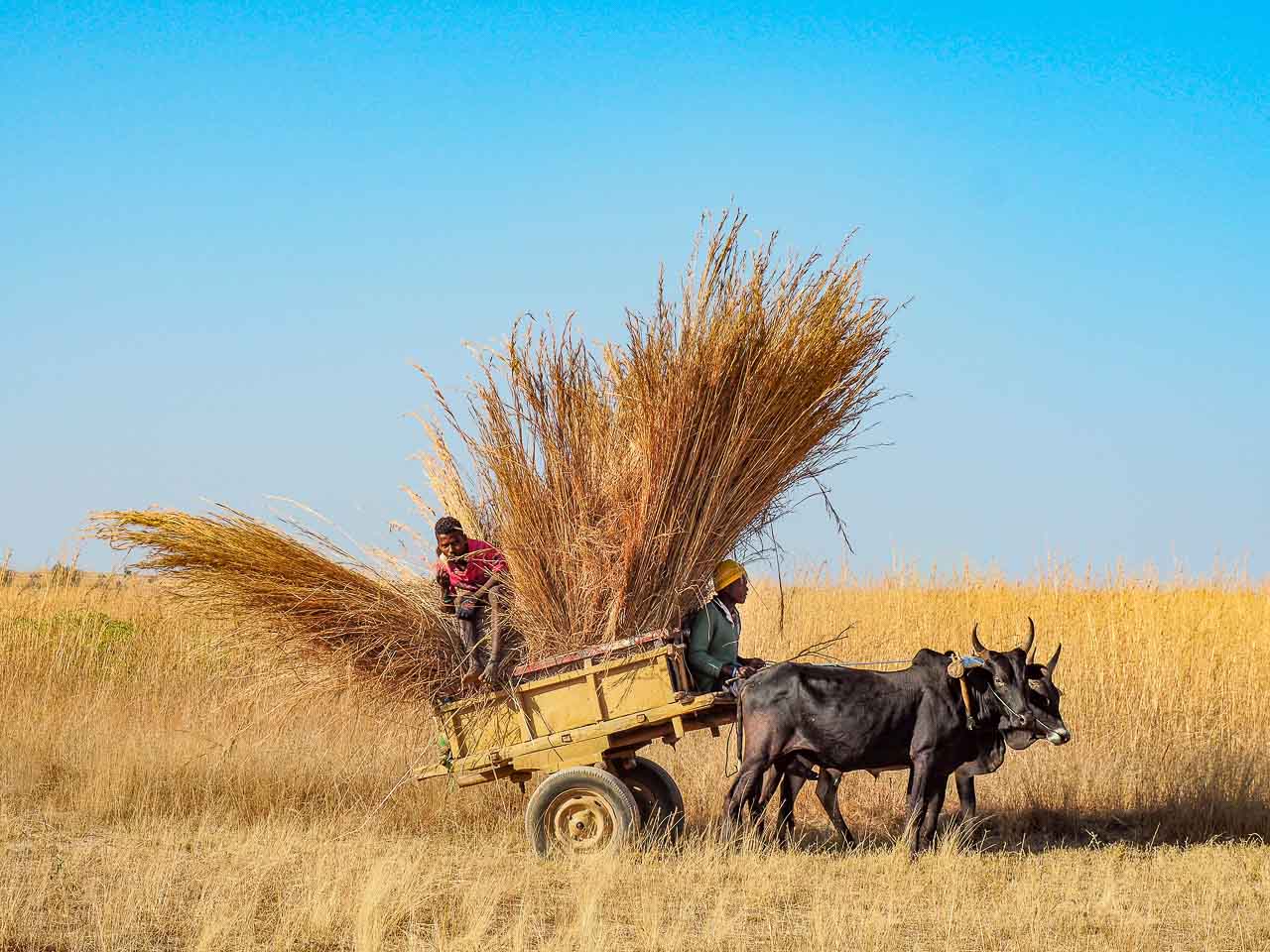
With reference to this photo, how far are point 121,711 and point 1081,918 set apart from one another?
26.6 ft

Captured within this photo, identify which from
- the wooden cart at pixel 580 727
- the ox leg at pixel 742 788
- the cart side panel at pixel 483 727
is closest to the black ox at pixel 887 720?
the ox leg at pixel 742 788

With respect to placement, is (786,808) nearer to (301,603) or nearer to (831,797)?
(831,797)

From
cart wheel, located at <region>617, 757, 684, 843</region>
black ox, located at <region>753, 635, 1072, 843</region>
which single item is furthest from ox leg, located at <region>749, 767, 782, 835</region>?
cart wheel, located at <region>617, 757, 684, 843</region>

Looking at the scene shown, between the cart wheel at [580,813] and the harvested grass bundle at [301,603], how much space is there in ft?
2.69

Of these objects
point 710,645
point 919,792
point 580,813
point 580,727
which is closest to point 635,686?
point 580,727

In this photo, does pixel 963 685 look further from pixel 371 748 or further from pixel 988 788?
pixel 371 748

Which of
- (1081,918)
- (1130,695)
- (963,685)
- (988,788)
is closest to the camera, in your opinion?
(1081,918)

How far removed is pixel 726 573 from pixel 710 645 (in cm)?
40

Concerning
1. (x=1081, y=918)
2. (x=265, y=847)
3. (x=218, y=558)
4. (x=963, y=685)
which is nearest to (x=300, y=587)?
(x=218, y=558)

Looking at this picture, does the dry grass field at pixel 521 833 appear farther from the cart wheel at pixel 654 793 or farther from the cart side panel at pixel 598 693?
the cart side panel at pixel 598 693

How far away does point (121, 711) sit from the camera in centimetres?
1088

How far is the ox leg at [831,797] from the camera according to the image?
741 centimetres

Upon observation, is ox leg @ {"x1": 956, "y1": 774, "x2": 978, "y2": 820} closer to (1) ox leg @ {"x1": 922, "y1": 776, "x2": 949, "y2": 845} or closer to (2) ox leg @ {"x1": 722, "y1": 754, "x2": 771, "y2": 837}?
(1) ox leg @ {"x1": 922, "y1": 776, "x2": 949, "y2": 845}

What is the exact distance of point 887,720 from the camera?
6820 mm
